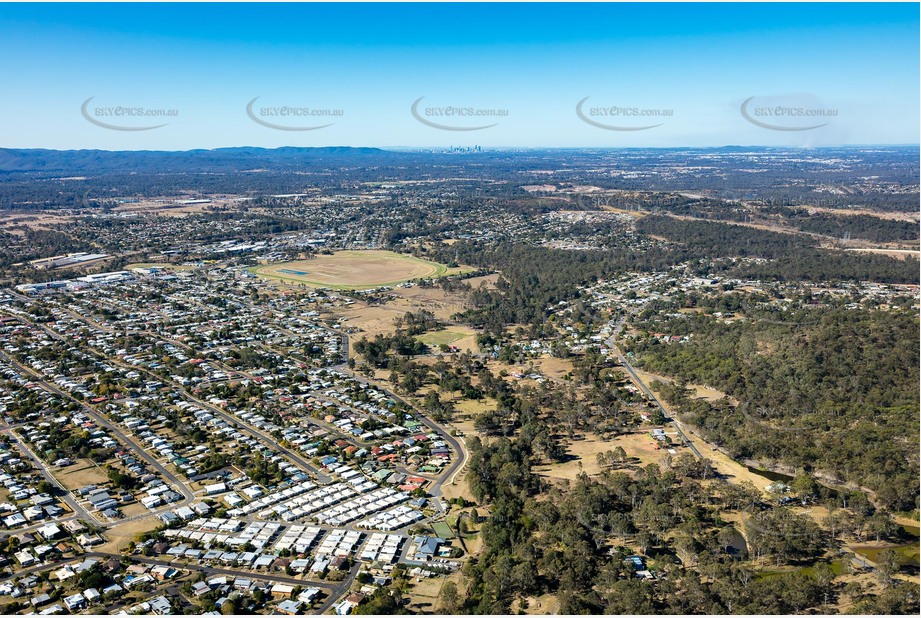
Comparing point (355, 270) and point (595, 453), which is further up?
point (355, 270)

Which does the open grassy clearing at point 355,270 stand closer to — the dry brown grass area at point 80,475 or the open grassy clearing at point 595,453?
the dry brown grass area at point 80,475

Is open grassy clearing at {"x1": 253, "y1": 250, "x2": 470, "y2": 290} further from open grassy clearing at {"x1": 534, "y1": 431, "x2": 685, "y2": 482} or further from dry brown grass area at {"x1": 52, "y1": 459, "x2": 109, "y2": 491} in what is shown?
open grassy clearing at {"x1": 534, "y1": 431, "x2": 685, "y2": 482}

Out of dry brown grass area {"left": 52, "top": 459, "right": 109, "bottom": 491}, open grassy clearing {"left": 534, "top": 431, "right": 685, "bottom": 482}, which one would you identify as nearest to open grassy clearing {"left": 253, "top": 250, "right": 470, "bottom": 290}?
dry brown grass area {"left": 52, "top": 459, "right": 109, "bottom": 491}

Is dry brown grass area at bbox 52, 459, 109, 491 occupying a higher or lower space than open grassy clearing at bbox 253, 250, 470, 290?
lower

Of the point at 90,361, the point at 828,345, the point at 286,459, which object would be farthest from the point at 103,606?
the point at 828,345

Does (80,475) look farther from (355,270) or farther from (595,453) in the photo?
(355,270)

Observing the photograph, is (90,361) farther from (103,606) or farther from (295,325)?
(103,606)

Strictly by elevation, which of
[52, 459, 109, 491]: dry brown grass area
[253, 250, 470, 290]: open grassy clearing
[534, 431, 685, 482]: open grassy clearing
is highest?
[253, 250, 470, 290]: open grassy clearing

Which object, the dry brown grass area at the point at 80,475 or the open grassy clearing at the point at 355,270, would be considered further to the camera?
the open grassy clearing at the point at 355,270

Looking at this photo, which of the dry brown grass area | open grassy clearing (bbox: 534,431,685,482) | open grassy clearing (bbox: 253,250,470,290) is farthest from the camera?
open grassy clearing (bbox: 253,250,470,290)

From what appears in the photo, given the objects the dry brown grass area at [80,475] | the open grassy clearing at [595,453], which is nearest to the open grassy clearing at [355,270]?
the dry brown grass area at [80,475]

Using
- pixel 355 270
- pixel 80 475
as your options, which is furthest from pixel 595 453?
pixel 355 270
